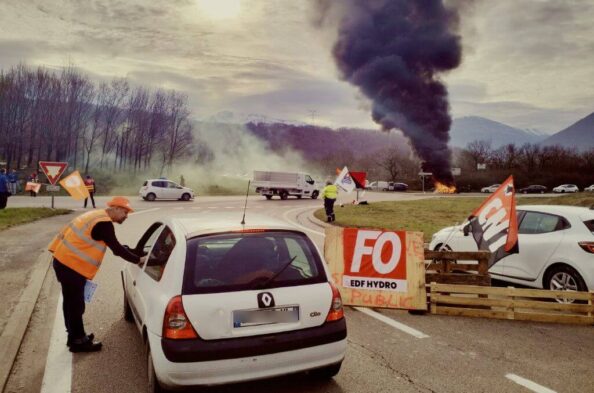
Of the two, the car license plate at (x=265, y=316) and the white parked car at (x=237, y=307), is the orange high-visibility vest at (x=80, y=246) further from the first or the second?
the car license plate at (x=265, y=316)

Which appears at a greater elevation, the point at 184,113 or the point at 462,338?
the point at 184,113

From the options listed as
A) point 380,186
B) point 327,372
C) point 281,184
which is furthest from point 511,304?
point 380,186

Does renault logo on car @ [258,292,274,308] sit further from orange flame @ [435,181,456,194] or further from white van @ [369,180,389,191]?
white van @ [369,180,389,191]

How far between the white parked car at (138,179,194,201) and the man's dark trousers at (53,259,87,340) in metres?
28.2

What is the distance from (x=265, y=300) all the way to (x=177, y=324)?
69 cm

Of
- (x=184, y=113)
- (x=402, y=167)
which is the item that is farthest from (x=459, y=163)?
(x=184, y=113)

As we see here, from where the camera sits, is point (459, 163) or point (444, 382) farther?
point (459, 163)

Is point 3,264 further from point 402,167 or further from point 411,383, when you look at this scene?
point 402,167

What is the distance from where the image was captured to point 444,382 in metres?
4.05

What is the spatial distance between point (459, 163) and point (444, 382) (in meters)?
106

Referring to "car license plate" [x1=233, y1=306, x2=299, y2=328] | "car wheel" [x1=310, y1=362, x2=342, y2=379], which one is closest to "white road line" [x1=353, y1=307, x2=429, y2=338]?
"car wheel" [x1=310, y1=362, x2=342, y2=379]

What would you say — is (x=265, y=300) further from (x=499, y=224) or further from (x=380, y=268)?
(x=499, y=224)

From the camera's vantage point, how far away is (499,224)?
668 cm

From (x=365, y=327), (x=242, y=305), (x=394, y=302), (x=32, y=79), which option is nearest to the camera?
(x=242, y=305)
